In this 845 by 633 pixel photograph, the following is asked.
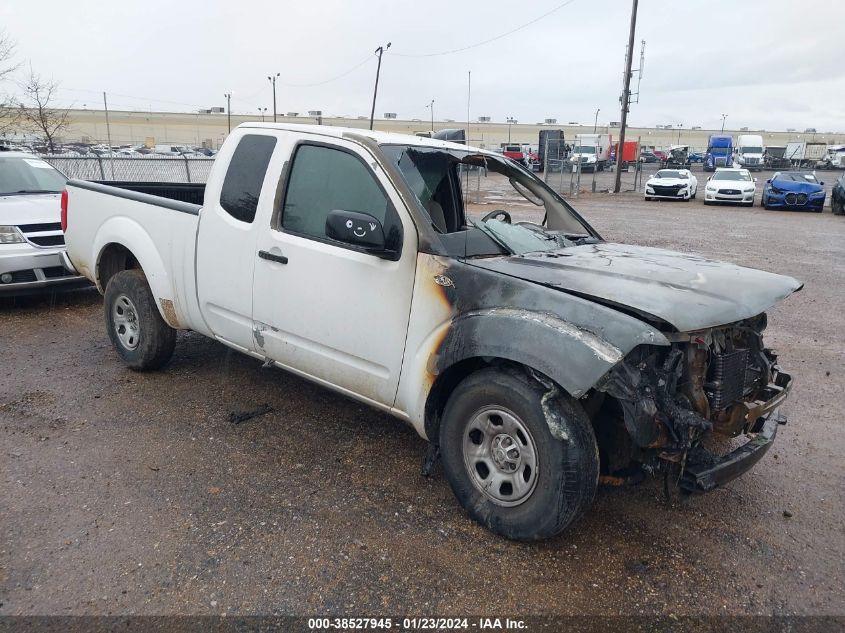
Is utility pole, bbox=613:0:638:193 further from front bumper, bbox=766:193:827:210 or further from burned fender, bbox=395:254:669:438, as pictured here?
burned fender, bbox=395:254:669:438

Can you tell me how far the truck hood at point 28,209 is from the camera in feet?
22.2

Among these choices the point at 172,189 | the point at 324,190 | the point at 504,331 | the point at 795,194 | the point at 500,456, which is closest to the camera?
the point at 504,331

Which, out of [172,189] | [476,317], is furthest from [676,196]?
[476,317]

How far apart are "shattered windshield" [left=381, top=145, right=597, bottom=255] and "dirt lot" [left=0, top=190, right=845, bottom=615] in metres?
1.44

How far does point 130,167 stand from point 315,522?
1247cm

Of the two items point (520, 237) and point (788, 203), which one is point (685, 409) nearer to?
point (520, 237)

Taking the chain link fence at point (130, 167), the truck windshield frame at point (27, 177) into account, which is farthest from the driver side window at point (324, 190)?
the chain link fence at point (130, 167)

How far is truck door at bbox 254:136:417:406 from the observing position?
3.28m

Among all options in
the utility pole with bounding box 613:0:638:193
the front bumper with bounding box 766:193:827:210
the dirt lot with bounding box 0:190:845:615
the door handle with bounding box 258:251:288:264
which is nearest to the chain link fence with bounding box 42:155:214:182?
the dirt lot with bounding box 0:190:845:615

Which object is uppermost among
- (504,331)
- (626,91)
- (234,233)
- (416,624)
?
(626,91)

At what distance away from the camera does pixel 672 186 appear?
25.2 m

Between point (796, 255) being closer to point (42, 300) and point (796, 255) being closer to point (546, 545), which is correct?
point (546, 545)

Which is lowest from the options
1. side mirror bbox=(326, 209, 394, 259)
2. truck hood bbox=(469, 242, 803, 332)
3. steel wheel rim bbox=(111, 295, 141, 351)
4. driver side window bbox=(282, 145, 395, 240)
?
steel wheel rim bbox=(111, 295, 141, 351)

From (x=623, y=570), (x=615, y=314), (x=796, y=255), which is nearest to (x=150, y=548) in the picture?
(x=623, y=570)
